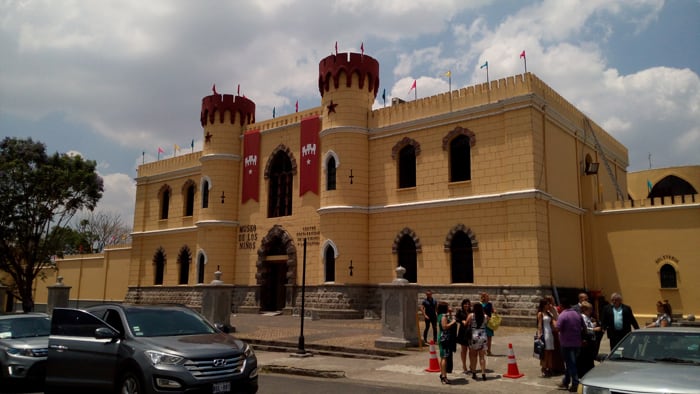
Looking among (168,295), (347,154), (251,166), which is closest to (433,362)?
(347,154)

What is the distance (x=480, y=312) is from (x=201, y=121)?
24784 mm

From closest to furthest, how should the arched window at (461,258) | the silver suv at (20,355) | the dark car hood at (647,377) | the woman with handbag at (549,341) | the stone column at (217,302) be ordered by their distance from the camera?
the dark car hood at (647,377), the silver suv at (20,355), the woman with handbag at (549,341), the stone column at (217,302), the arched window at (461,258)

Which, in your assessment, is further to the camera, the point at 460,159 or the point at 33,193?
the point at 33,193

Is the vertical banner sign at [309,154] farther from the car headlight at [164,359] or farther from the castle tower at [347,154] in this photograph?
the car headlight at [164,359]

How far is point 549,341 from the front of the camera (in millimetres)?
11703

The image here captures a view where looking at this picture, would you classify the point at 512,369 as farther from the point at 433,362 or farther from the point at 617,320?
the point at 617,320

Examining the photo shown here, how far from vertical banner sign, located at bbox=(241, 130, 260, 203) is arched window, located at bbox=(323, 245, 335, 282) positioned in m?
6.44

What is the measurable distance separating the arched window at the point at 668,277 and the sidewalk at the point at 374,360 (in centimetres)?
710

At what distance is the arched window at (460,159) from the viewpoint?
23.7 meters

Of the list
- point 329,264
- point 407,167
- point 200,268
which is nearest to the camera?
point 407,167

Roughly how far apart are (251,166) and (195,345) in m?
23.8

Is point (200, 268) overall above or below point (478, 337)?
above

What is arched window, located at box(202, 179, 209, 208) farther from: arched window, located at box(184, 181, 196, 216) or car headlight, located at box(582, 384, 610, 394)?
car headlight, located at box(582, 384, 610, 394)

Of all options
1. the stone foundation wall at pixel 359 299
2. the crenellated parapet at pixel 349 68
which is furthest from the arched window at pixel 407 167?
the stone foundation wall at pixel 359 299
